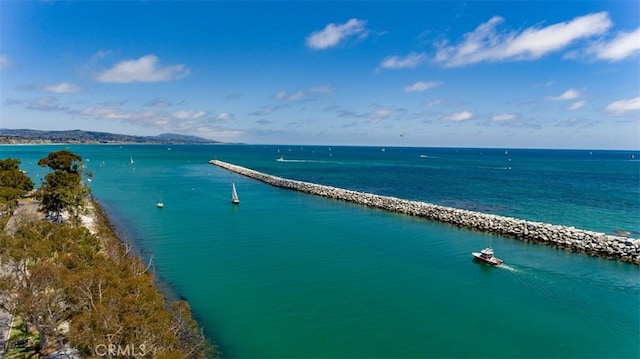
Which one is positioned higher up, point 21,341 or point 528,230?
point 528,230

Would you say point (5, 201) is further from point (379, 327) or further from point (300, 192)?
point (300, 192)

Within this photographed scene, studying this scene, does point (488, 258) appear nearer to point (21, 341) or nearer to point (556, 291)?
point (556, 291)

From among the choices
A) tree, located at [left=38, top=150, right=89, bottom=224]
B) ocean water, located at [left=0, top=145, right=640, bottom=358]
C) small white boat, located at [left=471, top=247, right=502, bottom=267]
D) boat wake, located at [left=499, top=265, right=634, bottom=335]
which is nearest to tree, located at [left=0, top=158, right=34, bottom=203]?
tree, located at [left=38, top=150, right=89, bottom=224]

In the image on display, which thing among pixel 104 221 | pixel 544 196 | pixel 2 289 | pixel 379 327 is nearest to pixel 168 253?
pixel 104 221

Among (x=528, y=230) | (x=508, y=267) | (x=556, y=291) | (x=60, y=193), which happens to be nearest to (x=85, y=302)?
(x=556, y=291)

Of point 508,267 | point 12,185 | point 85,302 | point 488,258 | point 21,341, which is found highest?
point 12,185

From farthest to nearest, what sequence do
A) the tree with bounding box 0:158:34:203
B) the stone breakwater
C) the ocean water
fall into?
the tree with bounding box 0:158:34:203 < the stone breakwater < the ocean water

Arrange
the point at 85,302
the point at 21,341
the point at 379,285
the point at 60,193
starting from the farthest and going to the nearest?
the point at 60,193, the point at 379,285, the point at 21,341, the point at 85,302

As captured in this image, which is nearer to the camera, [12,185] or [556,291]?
[556,291]

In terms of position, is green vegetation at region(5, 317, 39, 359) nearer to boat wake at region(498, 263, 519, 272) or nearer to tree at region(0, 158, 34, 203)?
tree at region(0, 158, 34, 203)

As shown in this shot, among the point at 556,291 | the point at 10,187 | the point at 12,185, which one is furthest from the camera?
the point at 12,185

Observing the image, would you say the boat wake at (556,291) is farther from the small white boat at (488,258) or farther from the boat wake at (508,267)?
the small white boat at (488,258)

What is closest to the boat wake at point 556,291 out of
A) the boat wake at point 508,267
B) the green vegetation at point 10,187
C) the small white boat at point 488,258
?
the boat wake at point 508,267
